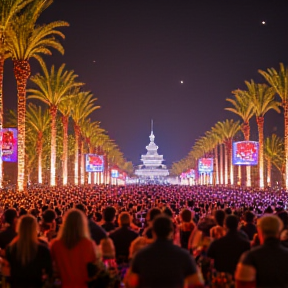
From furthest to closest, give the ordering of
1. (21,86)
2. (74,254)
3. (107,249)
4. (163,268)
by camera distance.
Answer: (21,86), (107,249), (74,254), (163,268)

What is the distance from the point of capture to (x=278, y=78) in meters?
45.0

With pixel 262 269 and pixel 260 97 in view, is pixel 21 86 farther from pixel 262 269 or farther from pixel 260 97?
pixel 262 269

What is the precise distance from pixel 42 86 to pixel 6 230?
132ft

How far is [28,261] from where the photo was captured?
5332 mm

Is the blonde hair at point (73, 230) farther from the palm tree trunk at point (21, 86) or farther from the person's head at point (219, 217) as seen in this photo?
the palm tree trunk at point (21, 86)

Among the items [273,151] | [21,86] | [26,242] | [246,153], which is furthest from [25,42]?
[273,151]

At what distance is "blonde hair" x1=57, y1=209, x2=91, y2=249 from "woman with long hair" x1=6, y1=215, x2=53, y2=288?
8.7 inches

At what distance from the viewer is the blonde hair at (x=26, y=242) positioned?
5.34 meters

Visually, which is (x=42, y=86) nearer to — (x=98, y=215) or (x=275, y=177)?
(x=98, y=215)

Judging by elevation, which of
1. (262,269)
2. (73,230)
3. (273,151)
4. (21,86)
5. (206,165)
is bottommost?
(262,269)

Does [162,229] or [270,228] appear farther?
[270,228]

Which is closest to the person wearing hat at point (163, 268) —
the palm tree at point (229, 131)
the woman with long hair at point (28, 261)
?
the woman with long hair at point (28, 261)

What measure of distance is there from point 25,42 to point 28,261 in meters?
30.5

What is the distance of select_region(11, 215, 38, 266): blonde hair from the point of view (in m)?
5.34
